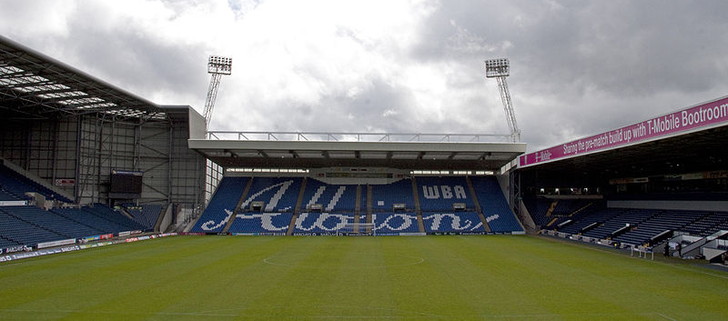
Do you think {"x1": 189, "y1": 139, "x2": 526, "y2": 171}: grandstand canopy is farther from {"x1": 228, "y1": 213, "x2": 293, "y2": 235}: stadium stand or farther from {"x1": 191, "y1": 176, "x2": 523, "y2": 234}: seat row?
{"x1": 228, "y1": 213, "x2": 293, "y2": 235}: stadium stand

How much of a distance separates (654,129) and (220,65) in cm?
4399

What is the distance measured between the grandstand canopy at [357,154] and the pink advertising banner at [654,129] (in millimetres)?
10897

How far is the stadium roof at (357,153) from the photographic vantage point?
146 ft

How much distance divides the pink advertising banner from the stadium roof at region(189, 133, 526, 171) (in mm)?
10768

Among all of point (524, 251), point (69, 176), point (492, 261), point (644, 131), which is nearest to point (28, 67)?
point (69, 176)

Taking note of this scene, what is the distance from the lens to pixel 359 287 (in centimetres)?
1666

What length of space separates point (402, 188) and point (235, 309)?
141ft

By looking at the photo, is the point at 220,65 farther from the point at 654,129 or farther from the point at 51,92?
the point at 654,129

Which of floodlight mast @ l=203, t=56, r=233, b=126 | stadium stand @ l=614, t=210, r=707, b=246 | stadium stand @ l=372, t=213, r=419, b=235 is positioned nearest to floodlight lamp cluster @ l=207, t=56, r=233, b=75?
floodlight mast @ l=203, t=56, r=233, b=126

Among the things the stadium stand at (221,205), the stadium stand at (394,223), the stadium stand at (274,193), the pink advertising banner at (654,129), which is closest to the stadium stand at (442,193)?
the stadium stand at (394,223)

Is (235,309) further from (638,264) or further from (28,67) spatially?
(28,67)

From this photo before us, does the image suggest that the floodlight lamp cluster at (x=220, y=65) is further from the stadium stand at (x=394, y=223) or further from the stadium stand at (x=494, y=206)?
the stadium stand at (x=494, y=206)

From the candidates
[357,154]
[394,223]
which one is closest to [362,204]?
[394,223]

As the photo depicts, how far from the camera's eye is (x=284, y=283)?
17.4 meters
